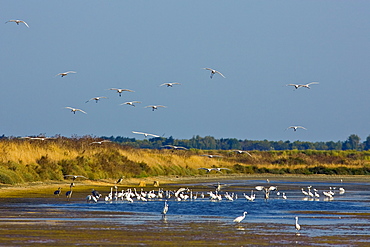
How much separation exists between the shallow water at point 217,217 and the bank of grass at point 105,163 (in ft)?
17.5

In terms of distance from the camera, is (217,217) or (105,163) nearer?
(217,217)

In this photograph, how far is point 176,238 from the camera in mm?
19359

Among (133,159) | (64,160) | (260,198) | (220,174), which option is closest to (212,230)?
(260,198)

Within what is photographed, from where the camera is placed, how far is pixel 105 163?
1896 inches

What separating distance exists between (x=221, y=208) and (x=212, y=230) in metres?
8.50

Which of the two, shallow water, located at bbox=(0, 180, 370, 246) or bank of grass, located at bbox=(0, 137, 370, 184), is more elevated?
bank of grass, located at bbox=(0, 137, 370, 184)

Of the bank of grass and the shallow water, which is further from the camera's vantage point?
the bank of grass

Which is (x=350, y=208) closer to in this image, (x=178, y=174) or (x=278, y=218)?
(x=278, y=218)

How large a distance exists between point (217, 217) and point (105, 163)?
22.9 meters

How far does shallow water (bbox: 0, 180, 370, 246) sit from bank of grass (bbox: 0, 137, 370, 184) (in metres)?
5.35

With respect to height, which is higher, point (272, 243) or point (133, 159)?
point (133, 159)

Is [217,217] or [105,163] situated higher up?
[105,163]

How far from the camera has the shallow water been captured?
2048 centimetres

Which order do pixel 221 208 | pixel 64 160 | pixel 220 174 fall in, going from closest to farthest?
pixel 221 208
pixel 64 160
pixel 220 174
